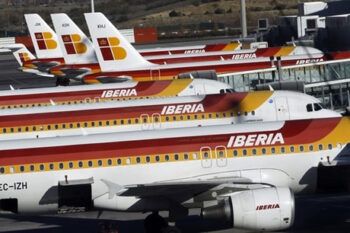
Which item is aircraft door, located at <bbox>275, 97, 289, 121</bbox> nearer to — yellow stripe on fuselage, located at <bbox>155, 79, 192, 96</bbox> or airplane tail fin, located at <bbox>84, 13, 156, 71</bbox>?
yellow stripe on fuselage, located at <bbox>155, 79, 192, 96</bbox>

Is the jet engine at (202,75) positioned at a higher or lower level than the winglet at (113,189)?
lower

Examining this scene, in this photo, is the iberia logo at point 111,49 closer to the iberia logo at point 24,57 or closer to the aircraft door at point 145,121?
the aircraft door at point 145,121

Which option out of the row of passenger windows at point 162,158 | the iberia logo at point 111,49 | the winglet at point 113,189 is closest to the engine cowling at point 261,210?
the row of passenger windows at point 162,158

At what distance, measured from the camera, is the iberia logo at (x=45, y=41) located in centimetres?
8757

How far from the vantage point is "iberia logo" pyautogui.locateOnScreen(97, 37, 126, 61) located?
63906mm

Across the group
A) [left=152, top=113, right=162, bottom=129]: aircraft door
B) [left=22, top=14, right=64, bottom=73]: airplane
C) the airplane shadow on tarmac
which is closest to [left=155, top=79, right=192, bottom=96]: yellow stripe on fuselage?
[left=152, top=113, right=162, bottom=129]: aircraft door

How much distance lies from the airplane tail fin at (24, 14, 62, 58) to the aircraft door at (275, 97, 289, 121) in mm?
46249

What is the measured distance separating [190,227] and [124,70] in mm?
30358

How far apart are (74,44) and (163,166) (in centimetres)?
4812

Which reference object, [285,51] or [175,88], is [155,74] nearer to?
[175,88]

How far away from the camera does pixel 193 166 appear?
102 feet

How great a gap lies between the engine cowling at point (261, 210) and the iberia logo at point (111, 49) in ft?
116

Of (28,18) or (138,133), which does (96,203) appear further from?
(28,18)

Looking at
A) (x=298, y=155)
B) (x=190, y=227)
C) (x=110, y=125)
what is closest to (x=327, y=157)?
(x=298, y=155)
